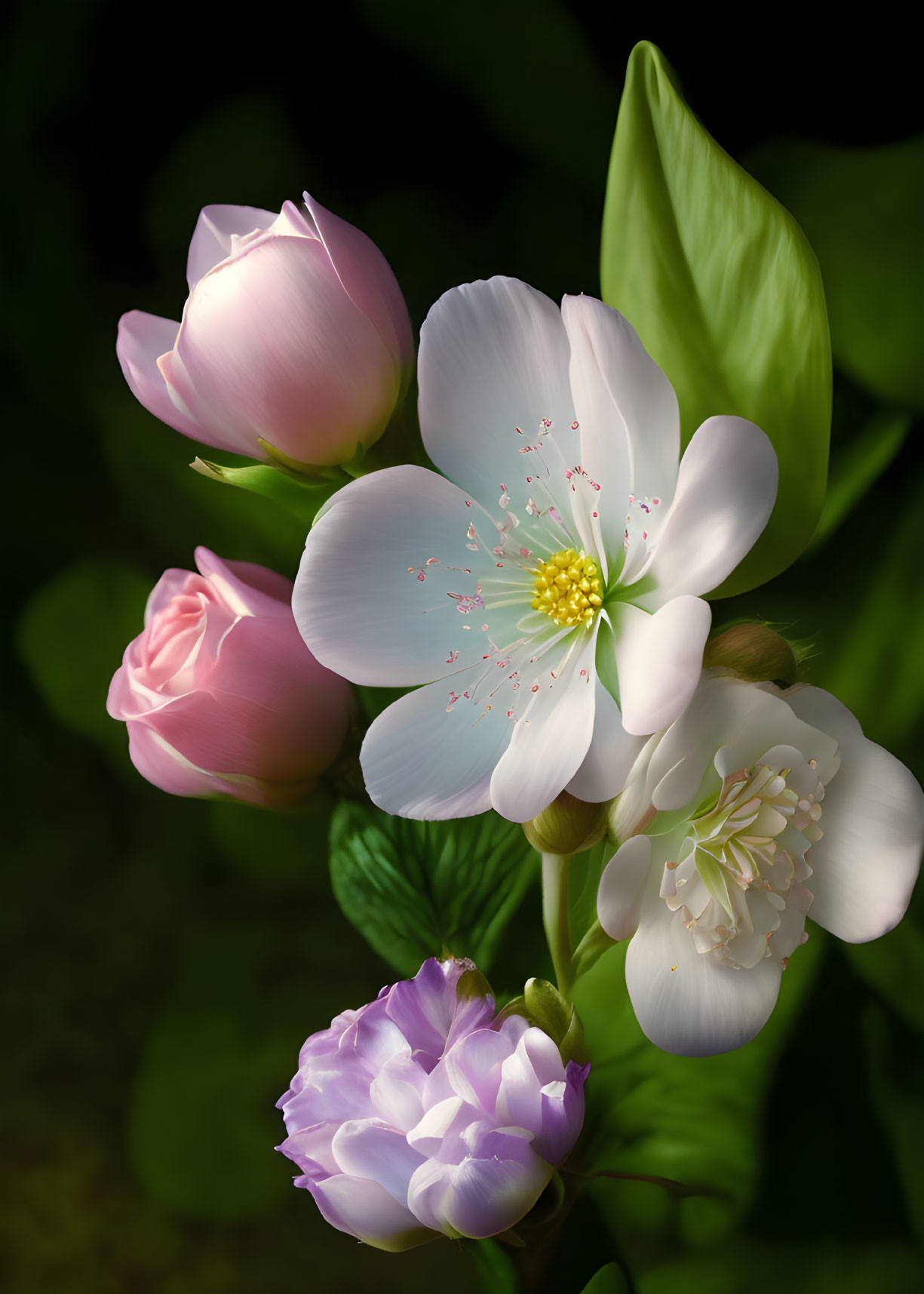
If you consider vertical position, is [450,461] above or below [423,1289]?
above

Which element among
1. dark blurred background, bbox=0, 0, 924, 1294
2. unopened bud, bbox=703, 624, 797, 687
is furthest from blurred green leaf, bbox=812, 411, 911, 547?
unopened bud, bbox=703, 624, 797, 687

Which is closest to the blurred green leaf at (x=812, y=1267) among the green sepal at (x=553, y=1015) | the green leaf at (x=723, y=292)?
the green sepal at (x=553, y=1015)

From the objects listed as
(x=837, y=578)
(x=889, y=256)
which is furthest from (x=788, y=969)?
(x=889, y=256)

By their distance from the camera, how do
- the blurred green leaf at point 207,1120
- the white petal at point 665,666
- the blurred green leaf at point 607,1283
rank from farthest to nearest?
1. the blurred green leaf at point 207,1120
2. the blurred green leaf at point 607,1283
3. the white petal at point 665,666

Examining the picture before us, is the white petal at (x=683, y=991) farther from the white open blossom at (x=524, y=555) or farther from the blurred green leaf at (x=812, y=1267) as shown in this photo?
the blurred green leaf at (x=812, y=1267)

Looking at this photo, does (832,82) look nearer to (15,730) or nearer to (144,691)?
(144,691)

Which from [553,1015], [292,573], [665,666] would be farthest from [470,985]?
[292,573]
